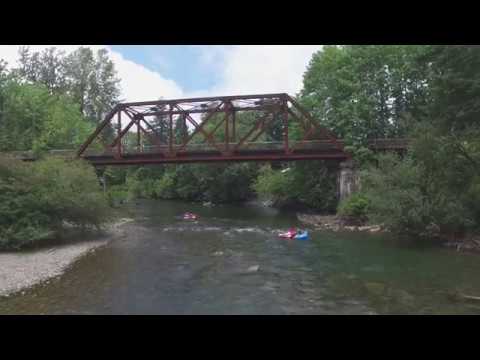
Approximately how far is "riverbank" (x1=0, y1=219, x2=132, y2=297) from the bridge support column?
2298 centimetres

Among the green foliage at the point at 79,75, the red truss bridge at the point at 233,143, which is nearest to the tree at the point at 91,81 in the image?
the green foliage at the point at 79,75

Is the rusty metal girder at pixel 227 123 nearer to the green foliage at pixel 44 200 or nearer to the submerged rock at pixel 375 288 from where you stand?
the green foliage at pixel 44 200

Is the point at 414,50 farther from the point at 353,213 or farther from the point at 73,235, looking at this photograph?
the point at 73,235

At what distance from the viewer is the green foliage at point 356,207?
34219mm

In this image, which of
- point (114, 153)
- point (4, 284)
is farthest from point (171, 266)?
point (114, 153)

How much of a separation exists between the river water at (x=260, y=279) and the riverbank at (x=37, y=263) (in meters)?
0.67

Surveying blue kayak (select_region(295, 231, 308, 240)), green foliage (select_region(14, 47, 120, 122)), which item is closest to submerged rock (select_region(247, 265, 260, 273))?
blue kayak (select_region(295, 231, 308, 240))

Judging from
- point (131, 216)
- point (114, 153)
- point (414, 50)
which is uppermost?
point (414, 50)

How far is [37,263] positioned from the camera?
2036cm

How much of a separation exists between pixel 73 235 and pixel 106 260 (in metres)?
9.07

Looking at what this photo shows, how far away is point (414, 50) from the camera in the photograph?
139 feet

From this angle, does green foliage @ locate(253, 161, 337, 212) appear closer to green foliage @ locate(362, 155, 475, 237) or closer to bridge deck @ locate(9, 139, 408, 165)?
bridge deck @ locate(9, 139, 408, 165)

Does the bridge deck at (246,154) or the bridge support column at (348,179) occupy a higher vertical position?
the bridge deck at (246,154)
